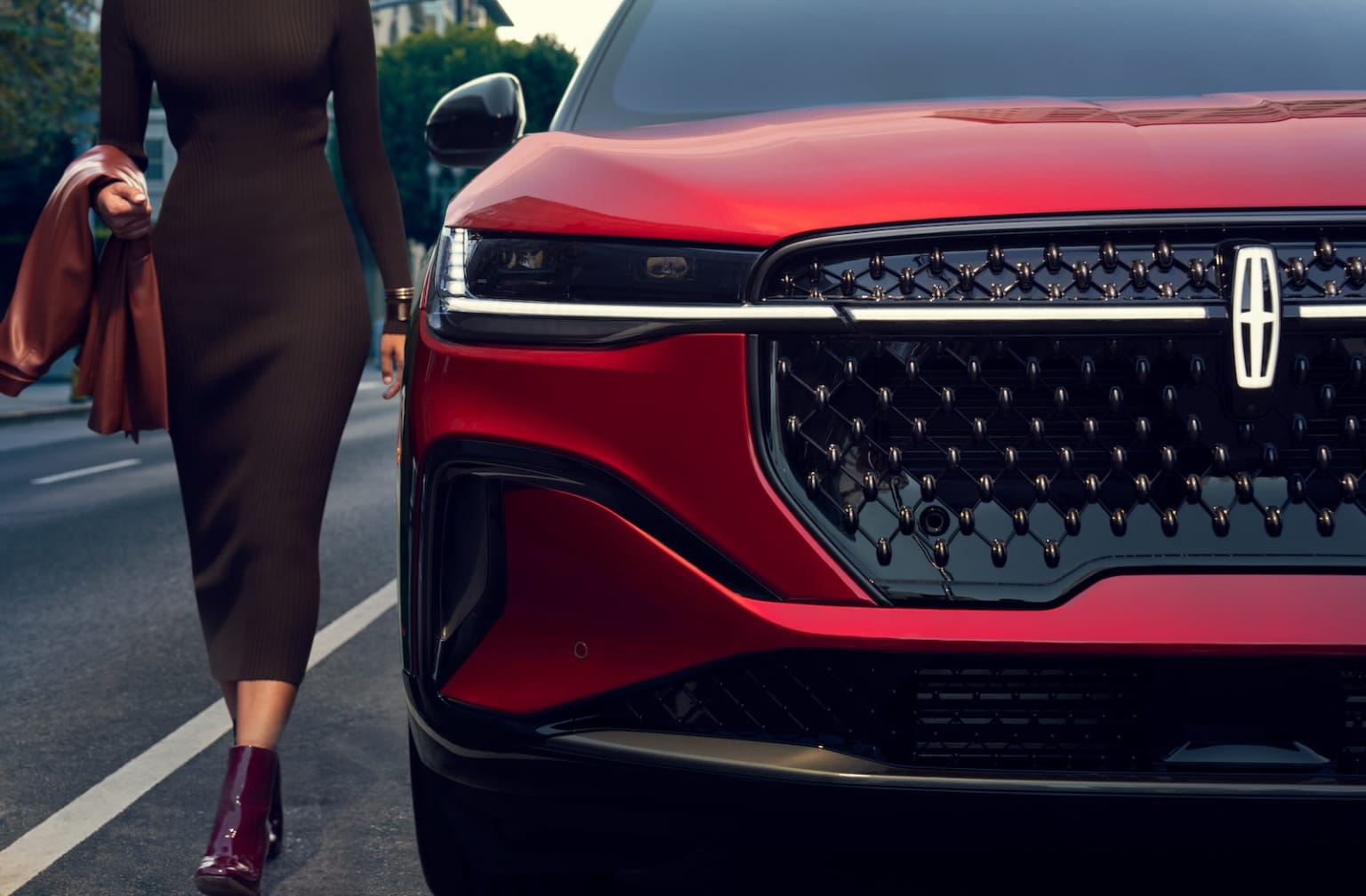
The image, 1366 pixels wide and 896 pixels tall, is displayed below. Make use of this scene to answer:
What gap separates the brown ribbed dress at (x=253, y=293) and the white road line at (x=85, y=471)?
9720mm

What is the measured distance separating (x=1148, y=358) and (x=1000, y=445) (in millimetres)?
200

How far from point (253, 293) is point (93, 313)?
0.29 metres

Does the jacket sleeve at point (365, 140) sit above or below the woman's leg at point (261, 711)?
above

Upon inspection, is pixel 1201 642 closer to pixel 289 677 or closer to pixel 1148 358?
pixel 1148 358

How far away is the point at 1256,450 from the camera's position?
2209 mm

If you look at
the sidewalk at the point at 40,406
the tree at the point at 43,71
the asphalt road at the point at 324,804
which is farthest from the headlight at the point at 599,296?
the tree at the point at 43,71

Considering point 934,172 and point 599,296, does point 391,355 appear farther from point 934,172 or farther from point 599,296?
point 934,172

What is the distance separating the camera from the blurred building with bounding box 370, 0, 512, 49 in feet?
224

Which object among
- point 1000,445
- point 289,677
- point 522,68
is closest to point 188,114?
point 289,677

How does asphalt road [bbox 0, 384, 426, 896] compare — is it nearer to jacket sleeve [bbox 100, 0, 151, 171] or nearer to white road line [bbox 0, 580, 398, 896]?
white road line [bbox 0, 580, 398, 896]

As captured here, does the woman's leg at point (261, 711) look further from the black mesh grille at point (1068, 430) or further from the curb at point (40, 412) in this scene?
the curb at point (40, 412)

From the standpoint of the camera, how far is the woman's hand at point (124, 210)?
342 centimetres

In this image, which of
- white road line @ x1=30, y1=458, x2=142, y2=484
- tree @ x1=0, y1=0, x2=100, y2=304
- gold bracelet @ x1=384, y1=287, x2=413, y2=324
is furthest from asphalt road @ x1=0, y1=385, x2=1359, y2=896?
tree @ x1=0, y1=0, x2=100, y2=304

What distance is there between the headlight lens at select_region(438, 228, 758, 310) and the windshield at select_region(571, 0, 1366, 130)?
2.48 ft
